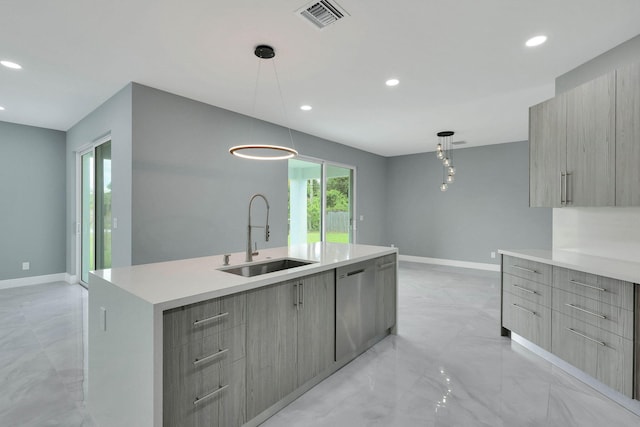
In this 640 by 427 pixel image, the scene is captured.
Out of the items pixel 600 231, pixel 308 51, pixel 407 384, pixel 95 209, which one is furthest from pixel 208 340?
pixel 95 209

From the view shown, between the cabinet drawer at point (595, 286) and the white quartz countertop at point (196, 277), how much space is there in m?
1.48

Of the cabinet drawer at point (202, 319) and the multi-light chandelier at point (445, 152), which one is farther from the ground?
the multi-light chandelier at point (445, 152)

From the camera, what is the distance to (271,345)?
1.84 meters

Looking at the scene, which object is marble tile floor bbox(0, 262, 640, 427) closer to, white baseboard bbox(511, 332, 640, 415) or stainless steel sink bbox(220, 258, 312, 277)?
white baseboard bbox(511, 332, 640, 415)

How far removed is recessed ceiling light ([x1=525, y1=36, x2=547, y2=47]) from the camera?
Answer: 2463 millimetres

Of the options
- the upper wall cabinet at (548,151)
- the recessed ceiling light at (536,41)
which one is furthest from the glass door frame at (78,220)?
the upper wall cabinet at (548,151)

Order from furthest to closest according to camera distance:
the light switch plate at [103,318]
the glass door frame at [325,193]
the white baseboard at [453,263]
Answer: the white baseboard at [453,263] < the glass door frame at [325,193] < the light switch plate at [103,318]

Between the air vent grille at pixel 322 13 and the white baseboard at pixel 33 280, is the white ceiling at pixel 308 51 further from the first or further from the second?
the white baseboard at pixel 33 280

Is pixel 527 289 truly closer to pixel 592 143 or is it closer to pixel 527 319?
pixel 527 319

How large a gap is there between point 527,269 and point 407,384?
5.03 ft

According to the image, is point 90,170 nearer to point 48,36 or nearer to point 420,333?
point 48,36

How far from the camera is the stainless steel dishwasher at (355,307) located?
94.4 inches

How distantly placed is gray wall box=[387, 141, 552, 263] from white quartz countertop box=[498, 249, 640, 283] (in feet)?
12.0

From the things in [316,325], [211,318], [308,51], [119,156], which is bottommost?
[316,325]
